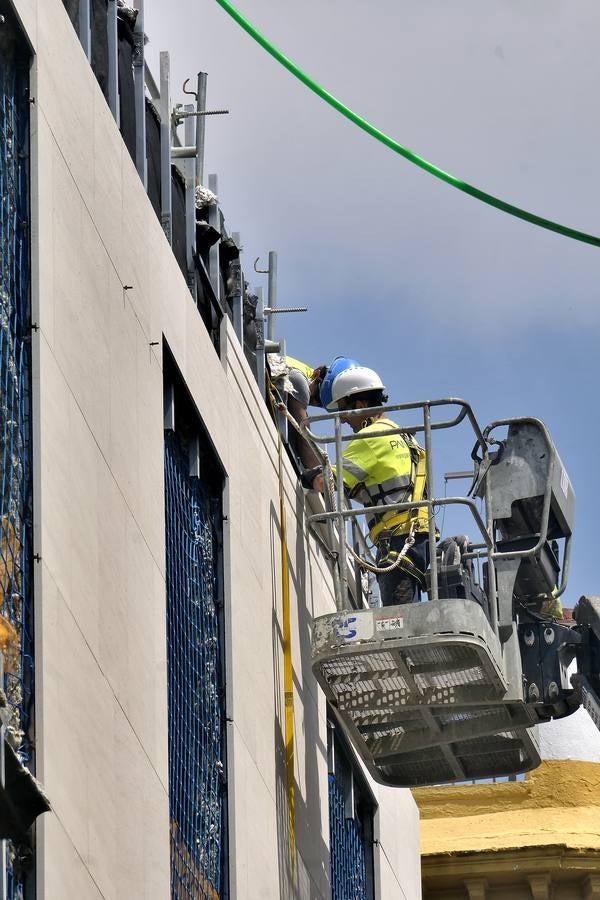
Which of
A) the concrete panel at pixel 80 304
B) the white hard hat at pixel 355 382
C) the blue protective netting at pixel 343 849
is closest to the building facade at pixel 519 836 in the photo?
the blue protective netting at pixel 343 849

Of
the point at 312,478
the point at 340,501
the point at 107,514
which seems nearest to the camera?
the point at 107,514

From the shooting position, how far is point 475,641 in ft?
42.7

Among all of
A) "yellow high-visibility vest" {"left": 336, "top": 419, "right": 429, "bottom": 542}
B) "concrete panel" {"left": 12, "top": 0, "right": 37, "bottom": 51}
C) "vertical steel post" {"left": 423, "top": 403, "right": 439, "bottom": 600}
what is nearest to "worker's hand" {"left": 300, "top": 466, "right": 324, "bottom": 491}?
"yellow high-visibility vest" {"left": 336, "top": 419, "right": 429, "bottom": 542}

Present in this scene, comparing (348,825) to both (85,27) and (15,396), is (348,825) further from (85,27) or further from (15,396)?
(15,396)

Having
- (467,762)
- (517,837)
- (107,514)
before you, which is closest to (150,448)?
Answer: (107,514)

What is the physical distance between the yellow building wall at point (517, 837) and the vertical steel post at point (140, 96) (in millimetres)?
11819

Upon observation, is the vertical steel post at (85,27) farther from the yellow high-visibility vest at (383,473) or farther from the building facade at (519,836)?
the building facade at (519,836)

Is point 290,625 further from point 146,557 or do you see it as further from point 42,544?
point 42,544

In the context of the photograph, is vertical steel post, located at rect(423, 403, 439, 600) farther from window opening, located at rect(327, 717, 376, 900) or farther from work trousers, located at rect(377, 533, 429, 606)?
window opening, located at rect(327, 717, 376, 900)

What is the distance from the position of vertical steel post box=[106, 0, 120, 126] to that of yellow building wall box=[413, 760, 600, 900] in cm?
1258

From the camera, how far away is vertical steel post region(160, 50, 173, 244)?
12.5m

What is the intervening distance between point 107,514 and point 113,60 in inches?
122

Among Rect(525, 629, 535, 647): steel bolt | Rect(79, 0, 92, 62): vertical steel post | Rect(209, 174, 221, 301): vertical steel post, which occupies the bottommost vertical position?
Rect(525, 629, 535, 647): steel bolt

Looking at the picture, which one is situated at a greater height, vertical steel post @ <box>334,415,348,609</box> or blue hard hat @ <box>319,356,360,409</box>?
blue hard hat @ <box>319,356,360,409</box>
